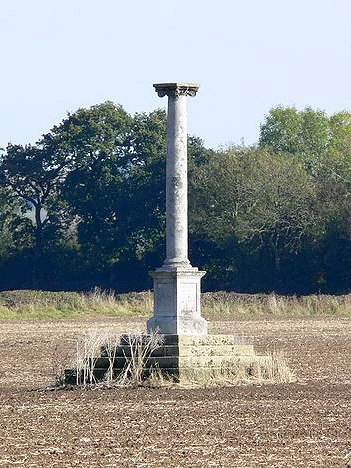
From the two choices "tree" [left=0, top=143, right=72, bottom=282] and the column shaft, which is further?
"tree" [left=0, top=143, right=72, bottom=282]

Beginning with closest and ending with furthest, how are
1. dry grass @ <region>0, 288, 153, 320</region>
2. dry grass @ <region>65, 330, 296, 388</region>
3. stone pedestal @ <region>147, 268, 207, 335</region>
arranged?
dry grass @ <region>65, 330, 296, 388</region>
stone pedestal @ <region>147, 268, 207, 335</region>
dry grass @ <region>0, 288, 153, 320</region>

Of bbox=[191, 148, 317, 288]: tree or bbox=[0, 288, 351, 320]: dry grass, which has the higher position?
bbox=[191, 148, 317, 288]: tree

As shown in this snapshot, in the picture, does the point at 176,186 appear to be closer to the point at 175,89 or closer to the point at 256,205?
the point at 175,89

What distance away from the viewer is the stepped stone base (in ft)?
83.3

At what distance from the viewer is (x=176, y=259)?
27.3 metres

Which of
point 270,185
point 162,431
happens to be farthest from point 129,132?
point 162,431

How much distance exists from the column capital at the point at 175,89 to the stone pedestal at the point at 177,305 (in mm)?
3081

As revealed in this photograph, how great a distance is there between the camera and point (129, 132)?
A: 8212cm

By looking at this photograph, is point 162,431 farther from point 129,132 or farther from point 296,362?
point 129,132

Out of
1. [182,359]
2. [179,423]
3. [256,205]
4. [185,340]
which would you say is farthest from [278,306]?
[179,423]

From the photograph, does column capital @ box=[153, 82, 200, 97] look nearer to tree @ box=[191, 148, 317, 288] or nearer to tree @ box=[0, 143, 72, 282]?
tree @ box=[191, 148, 317, 288]

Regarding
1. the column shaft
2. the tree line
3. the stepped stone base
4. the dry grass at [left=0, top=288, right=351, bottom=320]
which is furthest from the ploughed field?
the tree line

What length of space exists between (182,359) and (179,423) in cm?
596

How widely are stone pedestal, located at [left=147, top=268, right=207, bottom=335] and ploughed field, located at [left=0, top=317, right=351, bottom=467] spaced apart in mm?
2033
